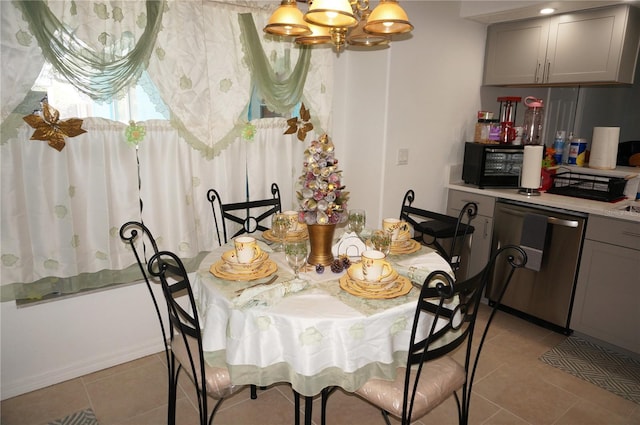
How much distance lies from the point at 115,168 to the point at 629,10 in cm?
322

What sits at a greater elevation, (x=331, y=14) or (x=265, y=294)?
(x=331, y=14)

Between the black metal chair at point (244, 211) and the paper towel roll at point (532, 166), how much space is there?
5.71 ft

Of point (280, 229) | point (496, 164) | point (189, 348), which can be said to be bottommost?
point (189, 348)

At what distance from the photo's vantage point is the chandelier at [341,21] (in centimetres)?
150

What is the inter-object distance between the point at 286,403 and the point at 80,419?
3.26 ft

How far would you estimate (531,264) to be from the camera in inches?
117

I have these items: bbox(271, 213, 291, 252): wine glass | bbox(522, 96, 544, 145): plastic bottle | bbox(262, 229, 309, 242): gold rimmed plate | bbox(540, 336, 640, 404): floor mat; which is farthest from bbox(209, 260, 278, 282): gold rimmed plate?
bbox(522, 96, 544, 145): plastic bottle

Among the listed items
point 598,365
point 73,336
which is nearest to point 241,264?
point 73,336

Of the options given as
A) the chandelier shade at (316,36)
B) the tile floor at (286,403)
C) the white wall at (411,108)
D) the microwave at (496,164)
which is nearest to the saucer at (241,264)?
the tile floor at (286,403)

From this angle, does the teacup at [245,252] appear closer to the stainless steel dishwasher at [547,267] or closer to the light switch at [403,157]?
the light switch at [403,157]

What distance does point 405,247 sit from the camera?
82.2 inches

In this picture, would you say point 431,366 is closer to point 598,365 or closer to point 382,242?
point 382,242

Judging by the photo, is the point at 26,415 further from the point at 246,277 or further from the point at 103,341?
the point at 246,277

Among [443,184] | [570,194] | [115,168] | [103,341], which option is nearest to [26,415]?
[103,341]
